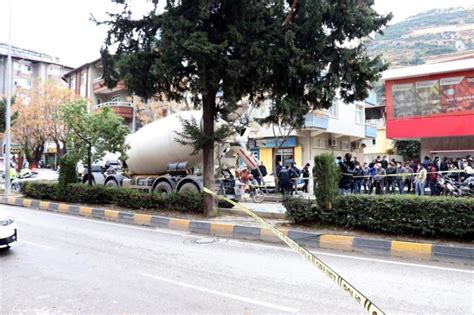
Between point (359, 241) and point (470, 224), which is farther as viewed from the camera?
point (359, 241)

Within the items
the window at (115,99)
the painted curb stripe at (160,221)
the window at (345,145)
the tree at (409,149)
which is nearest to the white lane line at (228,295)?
the painted curb stripe at (160,221)

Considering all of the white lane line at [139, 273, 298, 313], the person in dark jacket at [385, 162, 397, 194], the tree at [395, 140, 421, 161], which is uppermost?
the tree at [395, 140, 421, 161]

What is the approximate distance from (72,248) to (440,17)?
13036 cm

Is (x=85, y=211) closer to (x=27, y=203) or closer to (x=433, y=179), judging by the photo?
(x=27, y=203)

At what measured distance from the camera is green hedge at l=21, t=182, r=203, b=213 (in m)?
12.8

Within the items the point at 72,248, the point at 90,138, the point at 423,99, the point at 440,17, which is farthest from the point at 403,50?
the point at 72,248

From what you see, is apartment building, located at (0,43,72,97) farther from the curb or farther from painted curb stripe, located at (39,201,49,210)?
the curb

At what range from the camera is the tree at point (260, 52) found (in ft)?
34.2

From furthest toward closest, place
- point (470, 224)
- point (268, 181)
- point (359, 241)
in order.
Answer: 1. point (268, 181)
2. point (359, 241)
3. point (470, 224)

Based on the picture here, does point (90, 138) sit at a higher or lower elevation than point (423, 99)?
lower

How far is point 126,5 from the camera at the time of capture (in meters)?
12.1

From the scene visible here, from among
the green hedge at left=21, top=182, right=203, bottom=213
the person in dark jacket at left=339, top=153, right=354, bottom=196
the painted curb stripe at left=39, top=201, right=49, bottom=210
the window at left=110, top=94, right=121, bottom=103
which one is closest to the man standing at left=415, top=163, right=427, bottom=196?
the person in dark jacket at left=339, top=153, right=354, bottom=196

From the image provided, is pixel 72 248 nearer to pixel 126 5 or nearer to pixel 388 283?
pixel 388 283

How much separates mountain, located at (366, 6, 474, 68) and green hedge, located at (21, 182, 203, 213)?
76.0 m
